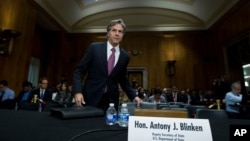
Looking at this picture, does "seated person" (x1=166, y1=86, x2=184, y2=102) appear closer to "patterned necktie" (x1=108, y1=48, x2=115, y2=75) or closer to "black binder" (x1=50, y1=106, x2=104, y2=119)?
"patterned necktie" (x1=108, y1=48, x2=115, y2=75)

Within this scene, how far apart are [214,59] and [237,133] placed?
32.0ft

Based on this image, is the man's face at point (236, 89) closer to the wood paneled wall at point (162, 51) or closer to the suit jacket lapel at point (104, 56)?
the suit jacket lapel at point (104, 56)

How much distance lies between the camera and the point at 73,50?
1085 centimetres

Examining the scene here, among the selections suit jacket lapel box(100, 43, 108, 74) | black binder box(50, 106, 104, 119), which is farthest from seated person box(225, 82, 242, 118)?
black binder box(50, 106, 104, 119)

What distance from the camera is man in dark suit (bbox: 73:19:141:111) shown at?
4.95 ft

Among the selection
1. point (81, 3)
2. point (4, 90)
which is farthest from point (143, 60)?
point (4, 90)

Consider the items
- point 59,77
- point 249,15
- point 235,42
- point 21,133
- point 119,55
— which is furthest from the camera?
point 59,77

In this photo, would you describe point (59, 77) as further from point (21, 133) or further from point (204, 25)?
point (21, 133)

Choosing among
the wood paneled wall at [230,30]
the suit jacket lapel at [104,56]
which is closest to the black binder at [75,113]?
the suit jacket lapel at [104,56]

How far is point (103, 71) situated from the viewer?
154cm

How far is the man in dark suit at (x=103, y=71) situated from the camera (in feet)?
4.95

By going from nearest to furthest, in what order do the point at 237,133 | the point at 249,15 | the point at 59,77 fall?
1. the point at 237,133
2. the point at 249,15
3. the point at 59,77

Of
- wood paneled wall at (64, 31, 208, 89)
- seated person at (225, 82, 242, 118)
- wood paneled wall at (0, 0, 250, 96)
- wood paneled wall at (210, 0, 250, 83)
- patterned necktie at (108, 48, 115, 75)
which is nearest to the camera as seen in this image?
patterned necktie at (108, 48, 115, 75)

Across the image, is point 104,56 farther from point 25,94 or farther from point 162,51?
point 162,51
